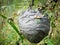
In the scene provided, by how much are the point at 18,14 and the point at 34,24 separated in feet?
1.16

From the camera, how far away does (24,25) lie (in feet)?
4.09

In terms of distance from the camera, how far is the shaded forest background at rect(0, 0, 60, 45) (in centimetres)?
155

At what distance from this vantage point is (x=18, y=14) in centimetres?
157

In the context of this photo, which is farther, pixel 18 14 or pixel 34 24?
pixel 18 14

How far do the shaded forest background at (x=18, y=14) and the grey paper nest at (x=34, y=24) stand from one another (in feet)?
0.13

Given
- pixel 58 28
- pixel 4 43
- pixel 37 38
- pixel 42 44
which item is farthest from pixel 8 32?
pixel 37 38

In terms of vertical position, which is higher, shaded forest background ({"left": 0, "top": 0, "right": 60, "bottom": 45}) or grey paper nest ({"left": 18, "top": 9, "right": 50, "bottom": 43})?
grey paper nest ({"left": 18, "top": 9, "right": 50, "bottom": 43})

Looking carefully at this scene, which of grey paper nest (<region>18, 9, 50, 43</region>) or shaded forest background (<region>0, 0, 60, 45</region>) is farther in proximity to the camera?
shaded forest background (<region>0, 0, 60, 45</region>)

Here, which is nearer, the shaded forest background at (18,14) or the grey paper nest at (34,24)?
the grey paper nest at (34,24)

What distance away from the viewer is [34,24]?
124cm

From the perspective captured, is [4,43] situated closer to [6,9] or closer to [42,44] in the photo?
[6,9]

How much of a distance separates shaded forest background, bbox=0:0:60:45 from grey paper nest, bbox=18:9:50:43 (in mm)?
41

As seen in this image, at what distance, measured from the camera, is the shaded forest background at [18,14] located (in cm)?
155

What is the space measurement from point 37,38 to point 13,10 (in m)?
0.96
